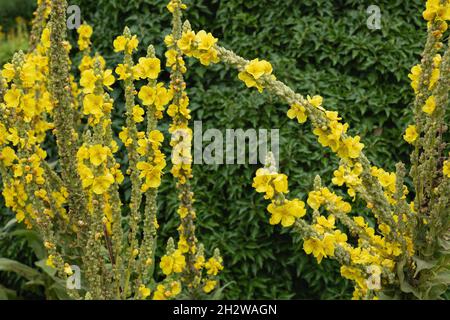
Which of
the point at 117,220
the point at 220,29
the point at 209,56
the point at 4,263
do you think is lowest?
the point at 4,263

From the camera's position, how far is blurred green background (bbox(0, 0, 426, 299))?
3.61 meters

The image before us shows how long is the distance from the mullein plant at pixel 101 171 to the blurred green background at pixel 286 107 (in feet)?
2.43

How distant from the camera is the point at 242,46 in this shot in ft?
12.5

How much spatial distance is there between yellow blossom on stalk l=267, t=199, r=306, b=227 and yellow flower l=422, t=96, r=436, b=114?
0.73m

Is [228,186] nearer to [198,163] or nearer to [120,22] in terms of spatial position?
[198,163]

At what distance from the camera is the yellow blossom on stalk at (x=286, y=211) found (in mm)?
2215

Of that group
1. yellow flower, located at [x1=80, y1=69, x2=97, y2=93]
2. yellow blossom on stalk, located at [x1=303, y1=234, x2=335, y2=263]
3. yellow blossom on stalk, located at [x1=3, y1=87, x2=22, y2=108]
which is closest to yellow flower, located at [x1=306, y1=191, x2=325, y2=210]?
yellow blossom on stalk, located at [x1=303, y1=234, x2=335, y2=263]

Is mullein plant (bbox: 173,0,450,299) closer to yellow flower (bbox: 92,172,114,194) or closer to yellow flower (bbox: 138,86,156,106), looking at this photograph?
yellow flower (bbox: 138,86,156,106)

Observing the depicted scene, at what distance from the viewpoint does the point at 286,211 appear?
7.30ft

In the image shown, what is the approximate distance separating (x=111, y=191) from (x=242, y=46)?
1.51 meters

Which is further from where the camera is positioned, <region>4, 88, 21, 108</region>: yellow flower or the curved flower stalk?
<region>4, 88, 21, 108</region>: yellow flower

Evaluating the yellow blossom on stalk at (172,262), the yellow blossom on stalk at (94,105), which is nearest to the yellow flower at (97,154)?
the yellow blossom on stalk at (94,105)

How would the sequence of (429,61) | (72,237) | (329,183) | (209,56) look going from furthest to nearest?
1. (329,183)
2. (72,237)
3. (429,61)
4. (209,56)

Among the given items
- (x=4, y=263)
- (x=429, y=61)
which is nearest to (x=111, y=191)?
(x=4, y=263)
